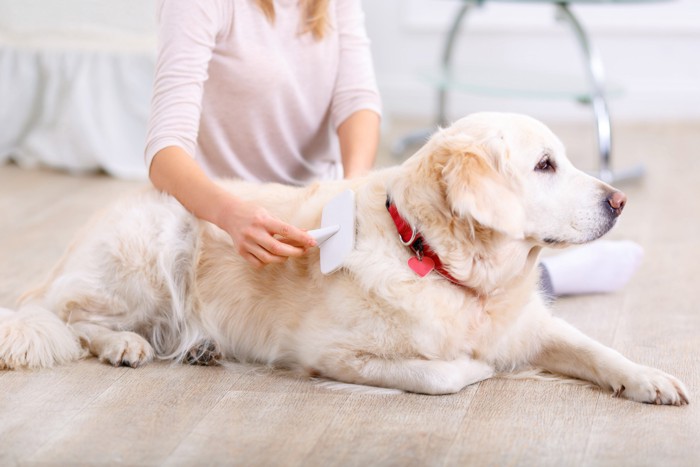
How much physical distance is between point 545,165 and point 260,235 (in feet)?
1.70

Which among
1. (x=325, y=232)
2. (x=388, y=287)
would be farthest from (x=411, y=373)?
(x=325, y=232)

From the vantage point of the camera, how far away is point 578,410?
170 centimetres

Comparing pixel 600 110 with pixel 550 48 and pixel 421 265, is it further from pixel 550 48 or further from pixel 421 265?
pixel 421 265

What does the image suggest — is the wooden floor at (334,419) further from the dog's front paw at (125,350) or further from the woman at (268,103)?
the woman at (268,103)

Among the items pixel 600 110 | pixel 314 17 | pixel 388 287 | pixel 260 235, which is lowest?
pixel 600 110

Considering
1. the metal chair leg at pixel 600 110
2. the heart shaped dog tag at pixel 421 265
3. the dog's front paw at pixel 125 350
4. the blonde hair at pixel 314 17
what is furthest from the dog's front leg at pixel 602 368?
the metal chair leg at pixel 600 110

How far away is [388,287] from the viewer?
66.7 inches

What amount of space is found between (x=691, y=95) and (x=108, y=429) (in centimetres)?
410

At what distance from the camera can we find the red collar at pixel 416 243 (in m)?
1.69

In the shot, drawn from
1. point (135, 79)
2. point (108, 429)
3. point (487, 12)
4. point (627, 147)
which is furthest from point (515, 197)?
point (487, 12)

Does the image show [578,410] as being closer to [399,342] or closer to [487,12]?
[399,342]

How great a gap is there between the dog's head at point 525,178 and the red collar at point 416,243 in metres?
0.08

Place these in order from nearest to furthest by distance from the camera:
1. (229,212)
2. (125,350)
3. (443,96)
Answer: (229,212) < (125,350) < (443,96)

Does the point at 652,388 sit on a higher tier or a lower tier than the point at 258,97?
lower
